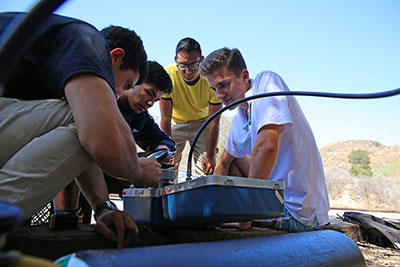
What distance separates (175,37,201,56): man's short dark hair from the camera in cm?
293

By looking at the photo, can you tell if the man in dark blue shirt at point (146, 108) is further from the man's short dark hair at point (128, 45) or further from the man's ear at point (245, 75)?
the man's short dark hair at point (128, 45)

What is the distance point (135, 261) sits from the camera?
0.77 m

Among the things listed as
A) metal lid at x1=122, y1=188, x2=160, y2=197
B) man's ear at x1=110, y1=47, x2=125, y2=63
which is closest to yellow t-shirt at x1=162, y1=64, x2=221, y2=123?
man's ear at x1=110, y1=47, x2=125, y2=63

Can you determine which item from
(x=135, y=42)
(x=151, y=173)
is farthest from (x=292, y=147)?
(x=135, y=42)

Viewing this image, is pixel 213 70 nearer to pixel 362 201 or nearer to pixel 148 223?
pixel 148 223

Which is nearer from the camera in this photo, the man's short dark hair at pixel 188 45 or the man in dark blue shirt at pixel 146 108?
the man in dark blue shirt at pixel 146 108

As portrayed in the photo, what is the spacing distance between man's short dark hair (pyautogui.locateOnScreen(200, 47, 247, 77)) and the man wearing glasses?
3.18ft

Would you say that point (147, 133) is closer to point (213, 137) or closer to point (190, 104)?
point (213, 137)

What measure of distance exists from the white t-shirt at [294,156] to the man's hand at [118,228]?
815mm

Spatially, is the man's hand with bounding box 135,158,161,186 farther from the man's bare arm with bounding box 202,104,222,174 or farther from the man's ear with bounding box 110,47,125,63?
the man's bare arm with bounding box 202,104,222,174

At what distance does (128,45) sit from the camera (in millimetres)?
1391

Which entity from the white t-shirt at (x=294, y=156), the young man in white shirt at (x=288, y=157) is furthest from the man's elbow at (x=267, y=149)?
the white t-shirt at (x=294, y=156)

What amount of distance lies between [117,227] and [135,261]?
302 millimetres

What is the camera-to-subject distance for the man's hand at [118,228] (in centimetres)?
104
